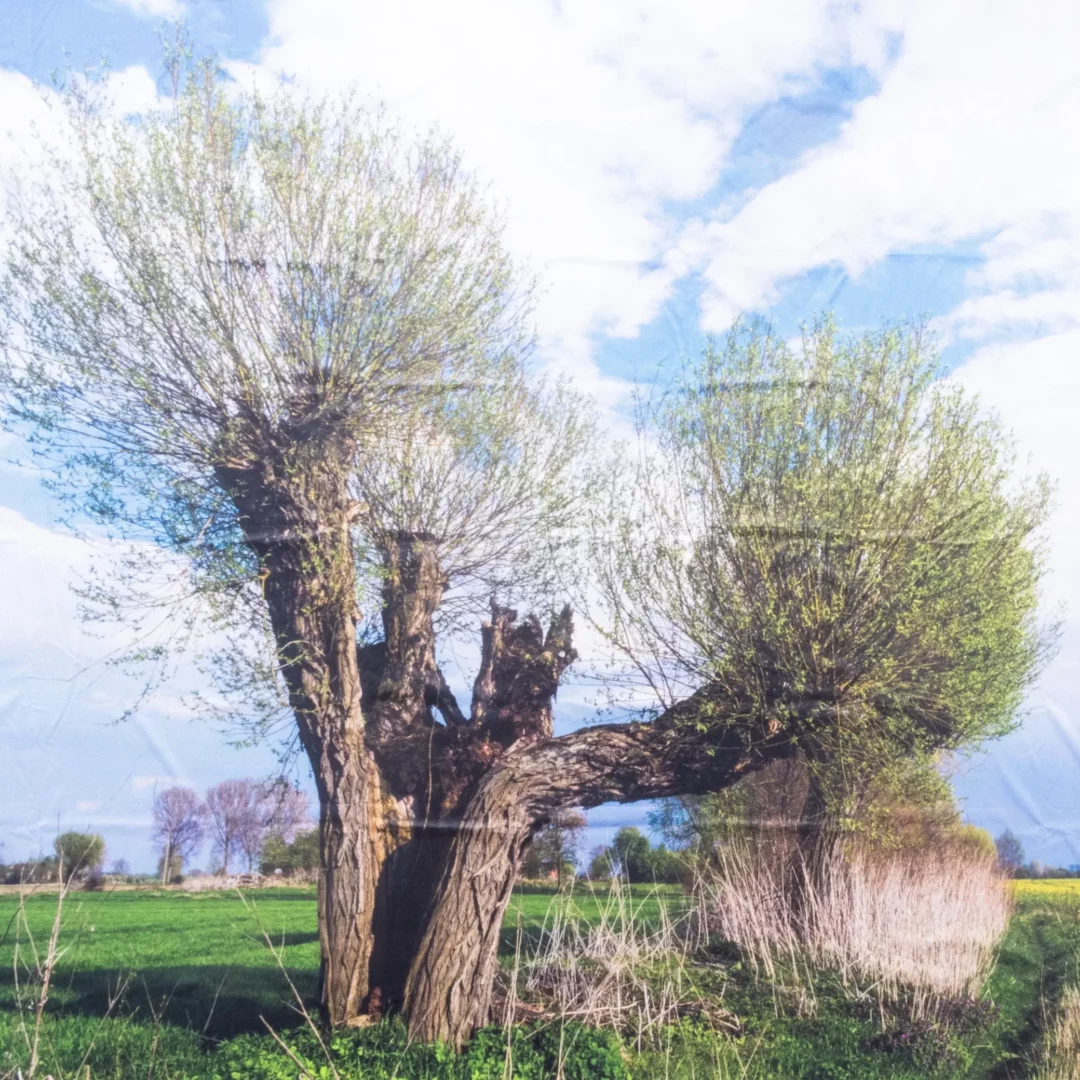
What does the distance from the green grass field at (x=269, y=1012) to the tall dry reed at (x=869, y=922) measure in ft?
1.00

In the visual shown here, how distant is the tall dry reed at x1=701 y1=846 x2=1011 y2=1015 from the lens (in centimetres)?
745

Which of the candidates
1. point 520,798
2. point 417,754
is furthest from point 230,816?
point 520,798

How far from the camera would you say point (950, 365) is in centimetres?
692

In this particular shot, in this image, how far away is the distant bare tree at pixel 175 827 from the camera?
15.0 ft

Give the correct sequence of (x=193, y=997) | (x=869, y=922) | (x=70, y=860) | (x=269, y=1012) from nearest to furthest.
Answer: (x=70, y=860) → (x=269, y=1012) → (x=193, y=997) → (x=869, y=922)

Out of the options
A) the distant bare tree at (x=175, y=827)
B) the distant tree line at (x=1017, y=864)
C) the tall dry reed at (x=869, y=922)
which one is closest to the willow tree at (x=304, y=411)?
the distant bare tree at (x=175, y=827)

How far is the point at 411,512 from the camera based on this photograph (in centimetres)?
637

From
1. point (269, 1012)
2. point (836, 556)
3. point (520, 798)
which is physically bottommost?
point (269, 1012)

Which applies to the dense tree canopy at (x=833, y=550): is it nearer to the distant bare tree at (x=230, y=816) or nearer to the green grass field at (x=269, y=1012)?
the green grass field at (x=269, y=1012)

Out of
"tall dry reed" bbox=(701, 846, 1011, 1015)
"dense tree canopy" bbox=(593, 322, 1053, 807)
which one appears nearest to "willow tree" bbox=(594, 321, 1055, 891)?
"dense tree canopy" bbox=(593, 322, 1053, 807)

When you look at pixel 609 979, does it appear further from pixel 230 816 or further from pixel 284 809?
pixel 230 816

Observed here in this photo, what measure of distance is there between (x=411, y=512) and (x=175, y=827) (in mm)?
2531

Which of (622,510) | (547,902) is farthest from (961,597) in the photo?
(547,902)

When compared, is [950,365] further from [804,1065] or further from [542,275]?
[804,1065]
